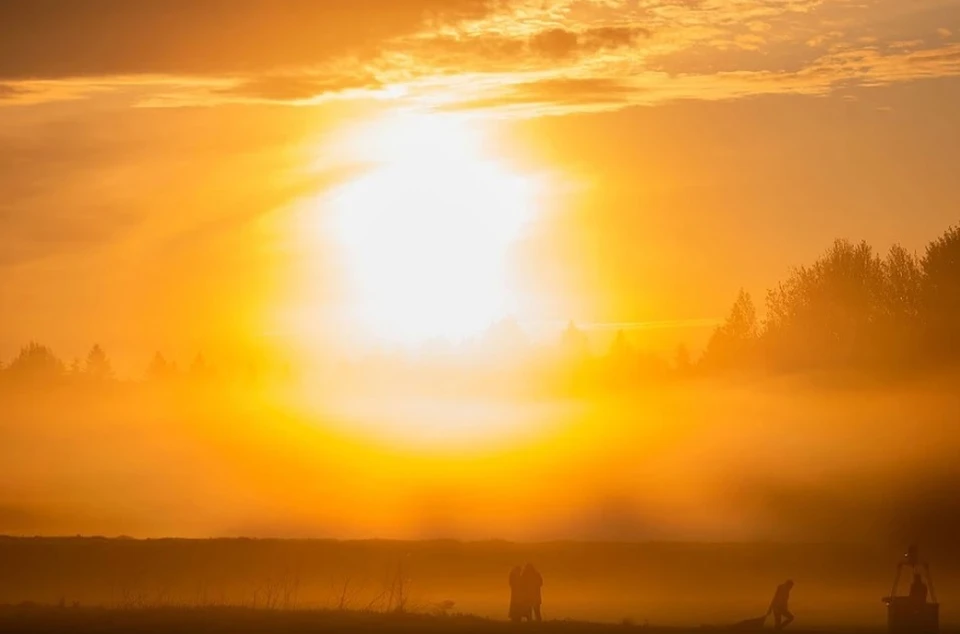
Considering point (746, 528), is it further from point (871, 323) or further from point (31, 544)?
point (31, 544)

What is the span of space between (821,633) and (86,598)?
28.5 m

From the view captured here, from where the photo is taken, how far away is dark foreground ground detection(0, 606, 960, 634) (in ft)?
142

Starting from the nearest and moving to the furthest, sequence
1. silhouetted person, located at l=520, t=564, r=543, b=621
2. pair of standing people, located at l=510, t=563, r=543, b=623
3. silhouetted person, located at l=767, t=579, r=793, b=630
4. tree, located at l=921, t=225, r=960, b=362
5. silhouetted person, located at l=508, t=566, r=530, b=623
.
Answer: silhouetted person, located at l=767, t=579, r=793, b=630 < silhouetted person, located at l=508, t=566, r=530, b=623 < pair of standing people, located at l=510, t=563, r=543, b=623 < silhouetted person, located at l=520, t=564, r=543, b=621 < tree, located at l=921, t=225, r=960, b=362

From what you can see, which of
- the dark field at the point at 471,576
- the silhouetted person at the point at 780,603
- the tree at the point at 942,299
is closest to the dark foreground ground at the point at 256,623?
the silhouetted person at the point at 780,603

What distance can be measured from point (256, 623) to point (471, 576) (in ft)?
105

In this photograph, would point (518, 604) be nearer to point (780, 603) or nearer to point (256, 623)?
point (780, 603)

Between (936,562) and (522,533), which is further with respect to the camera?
(522,533)

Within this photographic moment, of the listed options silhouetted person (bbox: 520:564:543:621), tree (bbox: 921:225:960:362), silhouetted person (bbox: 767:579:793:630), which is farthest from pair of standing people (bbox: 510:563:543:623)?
tree (bbox: 921:225:960:362)

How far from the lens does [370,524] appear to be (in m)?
104

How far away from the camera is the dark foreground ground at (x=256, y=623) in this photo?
43.3 meters

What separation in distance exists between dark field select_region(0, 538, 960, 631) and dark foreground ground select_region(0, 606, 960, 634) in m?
7.17

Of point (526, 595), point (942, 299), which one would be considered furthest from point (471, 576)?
point (942, 299)

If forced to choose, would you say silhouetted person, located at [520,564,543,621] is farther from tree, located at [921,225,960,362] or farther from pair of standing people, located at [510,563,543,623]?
tree, located at [921,225,960,362]

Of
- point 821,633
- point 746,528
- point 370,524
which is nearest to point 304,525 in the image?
point 370,524
